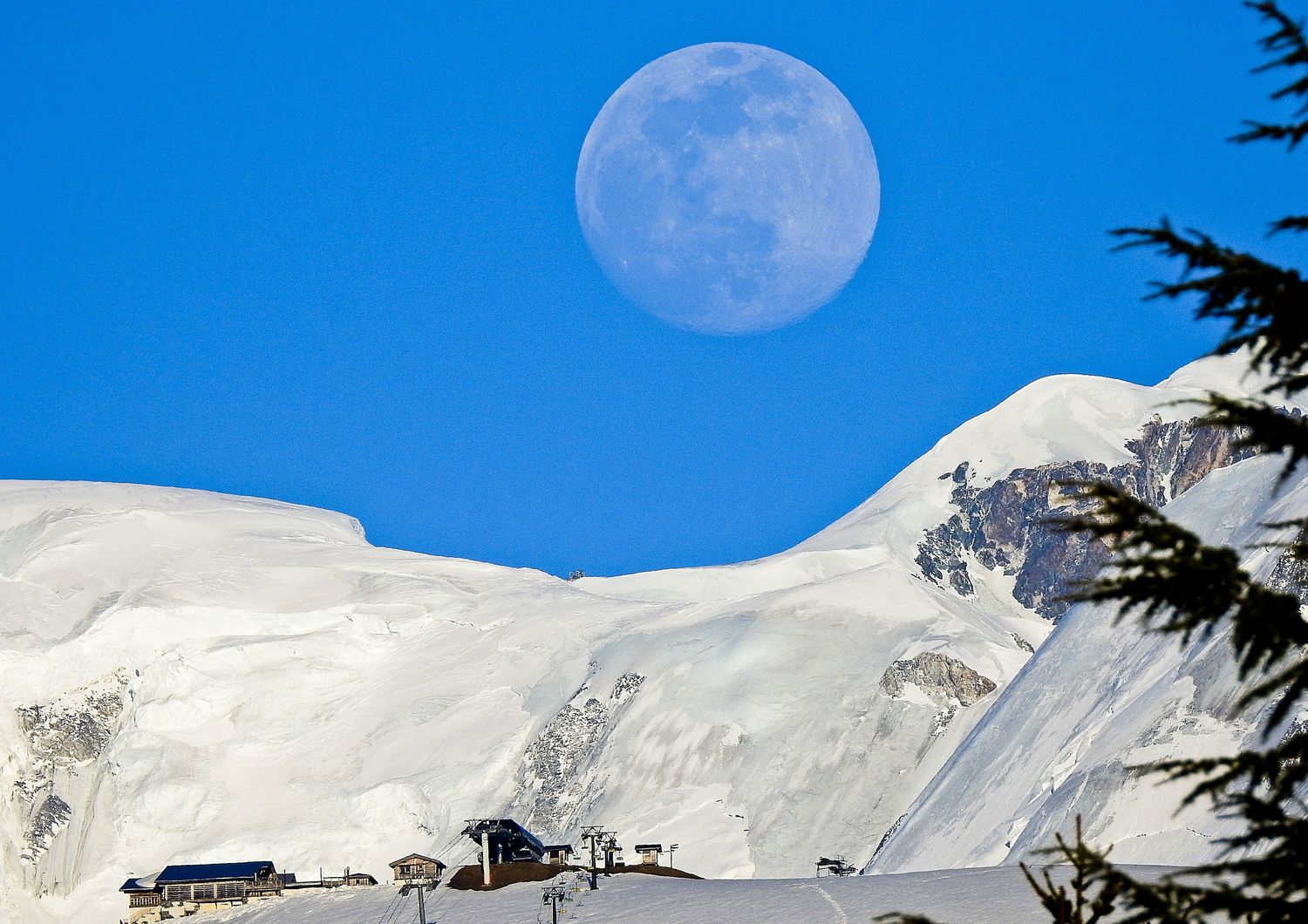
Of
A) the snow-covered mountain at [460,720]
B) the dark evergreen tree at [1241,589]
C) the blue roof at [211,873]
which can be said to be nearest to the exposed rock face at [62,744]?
the snow-covered mountain at [460,720]

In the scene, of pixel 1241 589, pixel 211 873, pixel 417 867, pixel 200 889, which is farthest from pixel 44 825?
pixel 1241 589

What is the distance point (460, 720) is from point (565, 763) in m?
15.5

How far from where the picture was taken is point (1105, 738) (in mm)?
100125

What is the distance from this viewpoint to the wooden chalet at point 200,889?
356 ft

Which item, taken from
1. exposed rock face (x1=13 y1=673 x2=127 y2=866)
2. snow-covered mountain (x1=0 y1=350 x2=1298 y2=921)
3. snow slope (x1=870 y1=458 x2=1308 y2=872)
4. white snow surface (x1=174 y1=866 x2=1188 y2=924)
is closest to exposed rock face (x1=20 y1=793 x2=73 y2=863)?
exposed rock face (x1=13 y1=673 x2=127 y2=866)

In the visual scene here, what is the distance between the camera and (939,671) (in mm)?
156875

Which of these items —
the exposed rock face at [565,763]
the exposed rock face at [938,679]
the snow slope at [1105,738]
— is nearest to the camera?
the snow slope at [1105,738]

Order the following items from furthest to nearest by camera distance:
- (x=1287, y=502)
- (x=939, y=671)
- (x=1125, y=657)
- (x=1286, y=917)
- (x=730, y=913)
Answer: (x=939, y=671) < (x=1125, y=657) < (x=1287, y=502) < (x=730, y=913) < (x=1286, y=917)

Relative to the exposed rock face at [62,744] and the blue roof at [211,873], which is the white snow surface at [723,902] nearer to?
the blue roof at [211,873]

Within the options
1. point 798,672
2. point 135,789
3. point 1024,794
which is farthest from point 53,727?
point 1024,794

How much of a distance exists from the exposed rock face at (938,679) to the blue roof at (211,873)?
61108 mm

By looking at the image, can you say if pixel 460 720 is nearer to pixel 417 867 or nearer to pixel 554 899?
pixel 417 867

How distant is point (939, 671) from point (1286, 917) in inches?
5906

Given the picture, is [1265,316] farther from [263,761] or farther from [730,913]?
[263,761]
